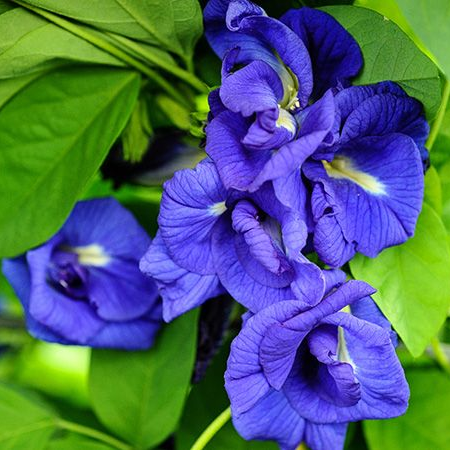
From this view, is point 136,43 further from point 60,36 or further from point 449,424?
point 449,424

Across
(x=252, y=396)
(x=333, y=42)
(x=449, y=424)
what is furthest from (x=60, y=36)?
(x=449, y=424)

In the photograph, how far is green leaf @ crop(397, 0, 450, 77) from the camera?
2.08 ft

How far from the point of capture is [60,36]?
817 millimetres

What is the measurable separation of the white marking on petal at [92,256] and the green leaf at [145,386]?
10cm

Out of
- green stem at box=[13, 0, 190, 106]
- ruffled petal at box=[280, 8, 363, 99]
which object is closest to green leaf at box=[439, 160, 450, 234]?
ruffled petal at box=[280, 8, 363, 99]

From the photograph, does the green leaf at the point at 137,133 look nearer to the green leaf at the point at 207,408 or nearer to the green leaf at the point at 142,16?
the green leaf at the point at 142,16

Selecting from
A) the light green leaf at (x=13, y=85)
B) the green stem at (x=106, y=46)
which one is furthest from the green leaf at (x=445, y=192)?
the light green leaf at (x=13, y=85)

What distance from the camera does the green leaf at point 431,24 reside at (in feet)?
2.08

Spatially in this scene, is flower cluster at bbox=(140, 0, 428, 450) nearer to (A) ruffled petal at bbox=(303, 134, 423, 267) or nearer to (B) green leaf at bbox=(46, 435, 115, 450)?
(A) ruffled petal at bbox=(303, 134, 423, 267)

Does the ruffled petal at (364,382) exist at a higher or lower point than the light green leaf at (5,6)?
lower

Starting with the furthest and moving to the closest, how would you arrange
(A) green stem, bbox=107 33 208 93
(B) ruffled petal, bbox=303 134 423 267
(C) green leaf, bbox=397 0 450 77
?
(A) green stem, bbox=107 33 208 93 → (B) ruffled petal, bbox=303 134 423 267 → (C) green leaf, bbox=397 0 450 77

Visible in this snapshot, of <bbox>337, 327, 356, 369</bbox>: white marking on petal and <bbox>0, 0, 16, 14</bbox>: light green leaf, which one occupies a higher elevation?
<bbox>0, 0, 16, 14</bbox>: light green leaf

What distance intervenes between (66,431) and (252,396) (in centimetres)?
37

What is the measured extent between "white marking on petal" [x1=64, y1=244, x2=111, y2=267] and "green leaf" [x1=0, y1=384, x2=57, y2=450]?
0.19 m
